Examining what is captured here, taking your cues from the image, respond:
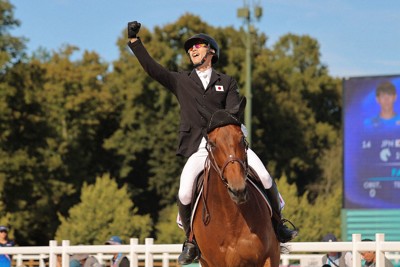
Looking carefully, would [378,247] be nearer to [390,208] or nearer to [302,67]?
[390,208]

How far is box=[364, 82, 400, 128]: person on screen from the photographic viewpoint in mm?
34781

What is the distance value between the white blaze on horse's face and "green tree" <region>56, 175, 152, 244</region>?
35.7 m

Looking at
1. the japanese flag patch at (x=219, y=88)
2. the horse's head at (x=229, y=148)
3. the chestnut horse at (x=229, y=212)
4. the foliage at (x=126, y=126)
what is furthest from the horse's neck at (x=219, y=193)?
the foliage at (x=126, y=126)

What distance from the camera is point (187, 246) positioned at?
1061 centimetres

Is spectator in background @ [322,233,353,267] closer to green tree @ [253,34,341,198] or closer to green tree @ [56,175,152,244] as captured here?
green tree @ [56,175,152,244]

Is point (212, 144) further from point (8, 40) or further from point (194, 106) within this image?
point (8, 40)

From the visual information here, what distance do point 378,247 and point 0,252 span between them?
6.62 m

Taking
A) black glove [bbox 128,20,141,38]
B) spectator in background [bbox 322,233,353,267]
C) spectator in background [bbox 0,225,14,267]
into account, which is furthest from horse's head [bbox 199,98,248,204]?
spectator in background [bbox 0,225,14,267]

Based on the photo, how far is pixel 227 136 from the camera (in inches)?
372

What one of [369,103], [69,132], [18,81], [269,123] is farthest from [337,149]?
[369,103]

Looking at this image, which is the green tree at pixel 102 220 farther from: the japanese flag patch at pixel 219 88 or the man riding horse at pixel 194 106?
the japanese flag patch at pixel 219 88

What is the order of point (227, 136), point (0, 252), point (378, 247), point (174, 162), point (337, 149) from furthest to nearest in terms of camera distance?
point (337, 149), point (174, 162), point (0, 252), point (378, 247), point (227, 136)

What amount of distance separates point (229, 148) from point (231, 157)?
10 cm

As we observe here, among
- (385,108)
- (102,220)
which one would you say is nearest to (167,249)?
(385,108)
